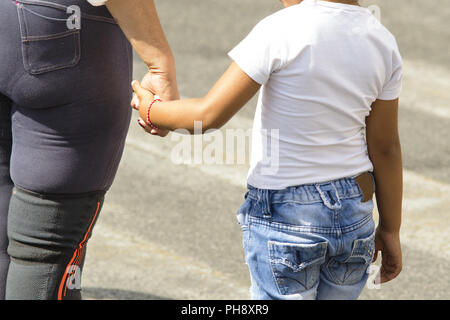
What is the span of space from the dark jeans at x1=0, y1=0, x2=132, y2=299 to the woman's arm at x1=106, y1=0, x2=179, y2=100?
6cm

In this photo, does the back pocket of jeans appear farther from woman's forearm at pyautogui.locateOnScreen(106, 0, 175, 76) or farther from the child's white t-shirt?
woman's forearm at pyautogui.locateOnScreen(106, 0, 175, 76)

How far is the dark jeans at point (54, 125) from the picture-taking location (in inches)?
93.7

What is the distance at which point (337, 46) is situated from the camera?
224 centimetres

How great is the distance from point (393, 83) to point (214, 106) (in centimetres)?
53

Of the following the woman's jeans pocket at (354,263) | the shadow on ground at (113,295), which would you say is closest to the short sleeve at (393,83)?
the woman's jeans pocket at (354,263)

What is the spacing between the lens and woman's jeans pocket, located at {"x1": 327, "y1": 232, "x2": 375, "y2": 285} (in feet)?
7.92

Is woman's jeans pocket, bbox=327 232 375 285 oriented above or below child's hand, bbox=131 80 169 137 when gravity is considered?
below

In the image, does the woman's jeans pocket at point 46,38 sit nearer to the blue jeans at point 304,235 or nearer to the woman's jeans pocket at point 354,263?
the blue jeans at point 304,235

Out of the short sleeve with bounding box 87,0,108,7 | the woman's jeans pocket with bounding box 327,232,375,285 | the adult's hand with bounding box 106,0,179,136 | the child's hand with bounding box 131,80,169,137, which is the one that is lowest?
the woman's jeans pocket with bounding box 327,232,375,285

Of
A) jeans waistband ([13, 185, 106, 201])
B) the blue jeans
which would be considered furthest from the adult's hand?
the blue jeans

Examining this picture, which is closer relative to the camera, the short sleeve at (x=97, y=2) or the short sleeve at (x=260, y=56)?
the short sleeve at (x=260, y=56)

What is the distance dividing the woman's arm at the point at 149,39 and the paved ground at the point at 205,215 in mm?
1595

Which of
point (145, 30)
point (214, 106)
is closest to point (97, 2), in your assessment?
point (145, 30)
